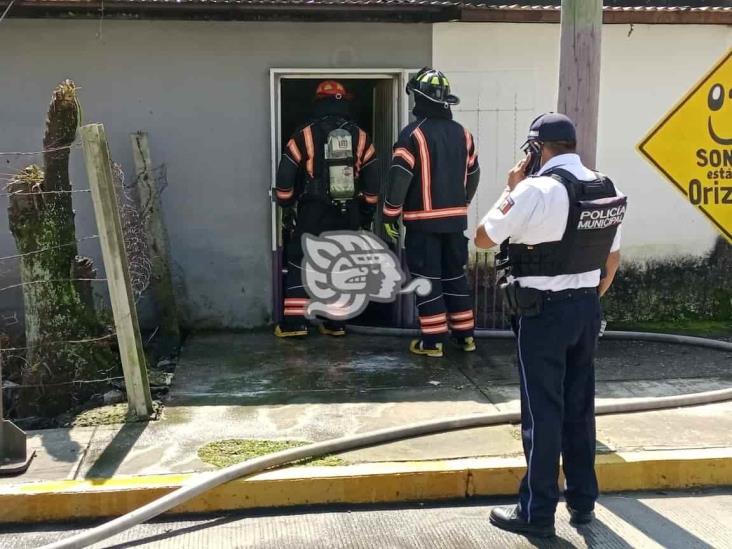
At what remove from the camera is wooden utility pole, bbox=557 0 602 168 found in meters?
4.98

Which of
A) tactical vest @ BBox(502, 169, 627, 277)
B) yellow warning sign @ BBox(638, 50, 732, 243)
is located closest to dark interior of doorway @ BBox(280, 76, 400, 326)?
yellow warning sign @ BBox(638, 50, 732, 243)

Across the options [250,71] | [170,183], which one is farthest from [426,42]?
[170,183]

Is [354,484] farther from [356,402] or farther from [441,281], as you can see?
[441,281]

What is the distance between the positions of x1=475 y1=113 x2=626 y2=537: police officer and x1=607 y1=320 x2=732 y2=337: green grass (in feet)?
12.6

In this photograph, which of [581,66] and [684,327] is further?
[684,327]

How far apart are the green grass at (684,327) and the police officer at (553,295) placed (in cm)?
384

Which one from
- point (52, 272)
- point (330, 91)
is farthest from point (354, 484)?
point (330, 91)

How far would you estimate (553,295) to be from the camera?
13.0 ft

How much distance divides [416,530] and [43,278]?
9.84 feet

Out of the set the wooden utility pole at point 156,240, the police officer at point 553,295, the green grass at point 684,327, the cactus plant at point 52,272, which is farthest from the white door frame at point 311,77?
the police officer at point 553,295

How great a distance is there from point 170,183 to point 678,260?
15.4ft

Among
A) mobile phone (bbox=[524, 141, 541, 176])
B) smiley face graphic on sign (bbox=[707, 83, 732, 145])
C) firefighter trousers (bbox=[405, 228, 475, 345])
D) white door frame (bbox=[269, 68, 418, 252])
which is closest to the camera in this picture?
mobile phone (bbox=[524, 141, 541, 176])

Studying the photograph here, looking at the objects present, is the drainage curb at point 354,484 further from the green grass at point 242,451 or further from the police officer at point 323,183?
the police officer at point 323,183

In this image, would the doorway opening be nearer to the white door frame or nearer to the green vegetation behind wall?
the white door frame
